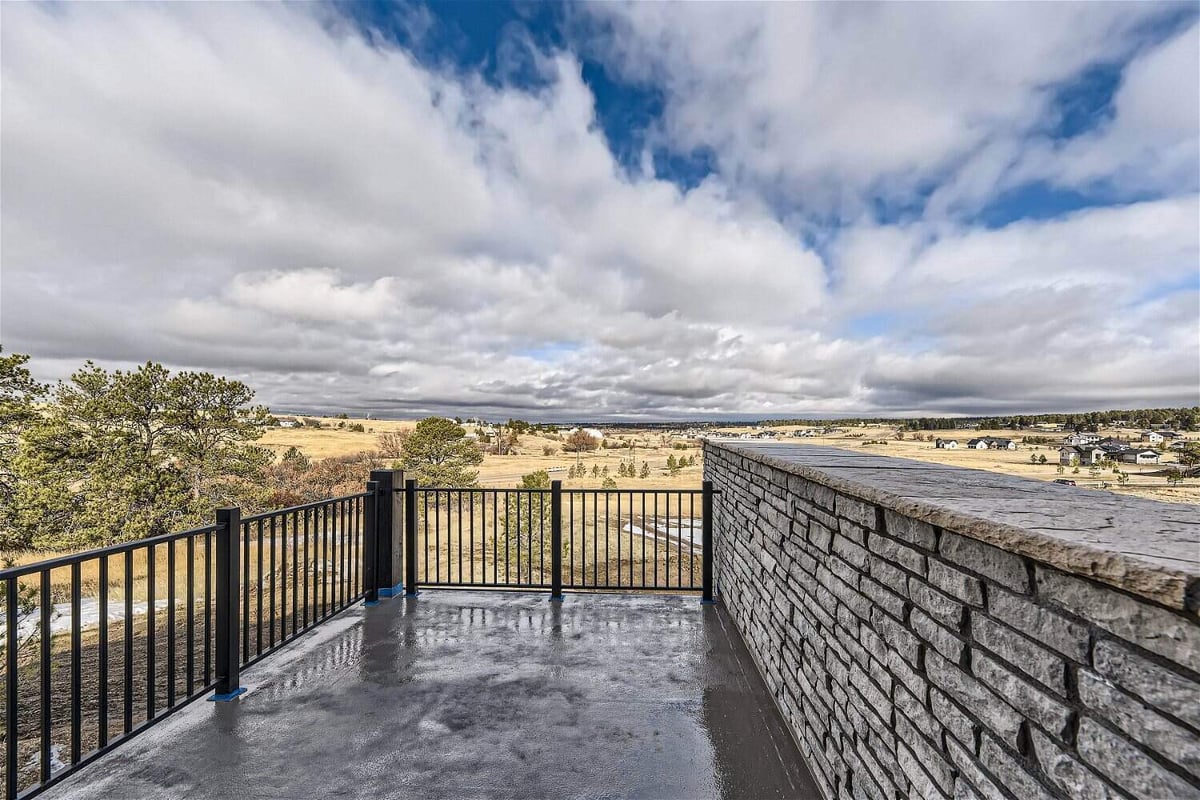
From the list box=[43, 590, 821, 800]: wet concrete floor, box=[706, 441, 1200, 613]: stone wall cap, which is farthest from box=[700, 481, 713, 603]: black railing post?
box=[706, 441, 1200, 613]: stone wall cap

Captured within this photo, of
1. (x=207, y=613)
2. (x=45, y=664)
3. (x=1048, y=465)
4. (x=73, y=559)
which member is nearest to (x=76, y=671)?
(x=45, y=664)

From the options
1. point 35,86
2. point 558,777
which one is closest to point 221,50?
point 35,86

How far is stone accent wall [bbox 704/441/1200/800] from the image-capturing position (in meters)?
0.84

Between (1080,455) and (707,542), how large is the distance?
443cm

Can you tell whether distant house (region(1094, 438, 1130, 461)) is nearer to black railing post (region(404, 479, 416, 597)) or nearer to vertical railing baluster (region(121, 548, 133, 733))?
black railing post (region(404, 479, 416, 597))

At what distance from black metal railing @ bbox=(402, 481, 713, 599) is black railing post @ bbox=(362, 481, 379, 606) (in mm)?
317

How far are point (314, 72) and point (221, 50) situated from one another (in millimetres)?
1004

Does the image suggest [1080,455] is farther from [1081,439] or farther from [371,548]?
[371,548]

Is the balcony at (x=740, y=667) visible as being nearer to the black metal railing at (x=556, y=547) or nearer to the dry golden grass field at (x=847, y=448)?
the black metal railing at (x=556, y=547)

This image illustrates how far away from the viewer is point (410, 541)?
521cm

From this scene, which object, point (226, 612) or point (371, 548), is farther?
point (371, 548)

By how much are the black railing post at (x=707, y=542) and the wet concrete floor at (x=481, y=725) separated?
70cm

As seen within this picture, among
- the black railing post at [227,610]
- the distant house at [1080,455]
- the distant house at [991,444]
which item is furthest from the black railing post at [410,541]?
the distant house at [991,444]

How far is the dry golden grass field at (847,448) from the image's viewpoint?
429cm
